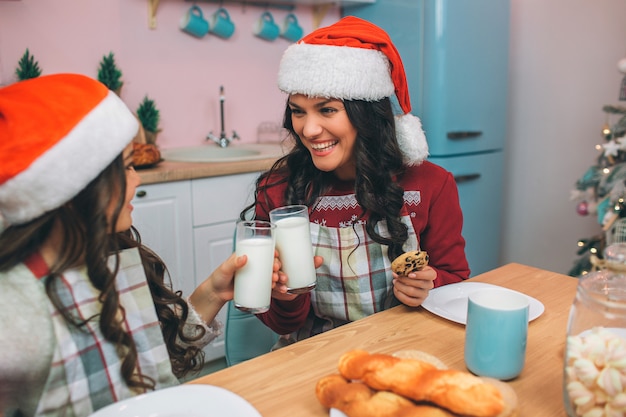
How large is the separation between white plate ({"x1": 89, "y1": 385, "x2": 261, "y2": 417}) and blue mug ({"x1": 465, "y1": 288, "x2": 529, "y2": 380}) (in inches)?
13.9

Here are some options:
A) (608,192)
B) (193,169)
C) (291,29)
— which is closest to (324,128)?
(193,169)

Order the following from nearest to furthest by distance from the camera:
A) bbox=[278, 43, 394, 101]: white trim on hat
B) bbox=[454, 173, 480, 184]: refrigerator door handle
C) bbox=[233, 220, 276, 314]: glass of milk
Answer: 1. bbox=[233, 220, 276, 314]: glass of milk
2. bbox=[278, 43, 394, 101]: white trim on hat
3. bbox=[454, 173, 480, 184]: refrigerator door handle

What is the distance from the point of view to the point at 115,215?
0.90 metres

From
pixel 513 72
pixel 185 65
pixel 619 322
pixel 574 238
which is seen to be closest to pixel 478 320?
pixel 619 322

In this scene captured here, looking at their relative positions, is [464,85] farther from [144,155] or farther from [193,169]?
[144,155]

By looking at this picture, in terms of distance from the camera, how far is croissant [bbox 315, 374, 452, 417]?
71 centimetres

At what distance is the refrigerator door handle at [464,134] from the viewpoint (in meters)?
2.97

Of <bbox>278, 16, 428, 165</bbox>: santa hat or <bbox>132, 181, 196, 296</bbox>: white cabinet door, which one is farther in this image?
<bbox>132, 181, 196, 296</bbox>: white cabinet door

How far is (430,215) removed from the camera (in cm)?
151

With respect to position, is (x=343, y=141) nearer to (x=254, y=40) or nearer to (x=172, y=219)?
(x=172, y=219)

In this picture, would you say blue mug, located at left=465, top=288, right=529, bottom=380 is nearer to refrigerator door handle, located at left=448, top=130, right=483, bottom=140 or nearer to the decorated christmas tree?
the decorated christmas tree

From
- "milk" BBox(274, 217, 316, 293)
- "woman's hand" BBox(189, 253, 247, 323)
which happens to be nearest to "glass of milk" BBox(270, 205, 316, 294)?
"milk" BBox(274, 217, 316, 293)

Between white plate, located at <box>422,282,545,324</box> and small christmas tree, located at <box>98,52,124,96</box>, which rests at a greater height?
small christmas tree, located at <box>98,52,124,96</box>

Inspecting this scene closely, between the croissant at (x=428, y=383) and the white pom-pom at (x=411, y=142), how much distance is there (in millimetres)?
773
